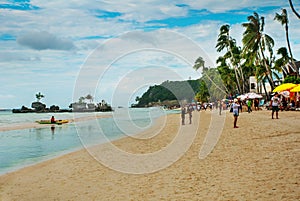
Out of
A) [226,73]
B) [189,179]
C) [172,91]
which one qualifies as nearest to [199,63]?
[226,73]

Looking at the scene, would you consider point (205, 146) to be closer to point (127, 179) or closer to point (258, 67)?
point (127, 179)

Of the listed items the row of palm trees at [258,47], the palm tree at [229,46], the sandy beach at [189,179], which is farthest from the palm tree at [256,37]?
the sandy beach at [189,179]

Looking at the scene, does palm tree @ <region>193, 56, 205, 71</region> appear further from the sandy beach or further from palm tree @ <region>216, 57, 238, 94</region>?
the sandy beach

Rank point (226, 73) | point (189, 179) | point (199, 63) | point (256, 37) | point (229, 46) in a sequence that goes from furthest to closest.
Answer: point (199, 63) < point (226, 73) < point (229, 46) < point (256, 37) < point (189, 179)

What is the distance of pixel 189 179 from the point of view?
9.30 metres

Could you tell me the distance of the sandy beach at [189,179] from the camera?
782 cm

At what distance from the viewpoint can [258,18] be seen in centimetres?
4325

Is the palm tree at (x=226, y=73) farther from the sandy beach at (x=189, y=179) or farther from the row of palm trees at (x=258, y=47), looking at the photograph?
the sandy beach at (x=189, y=179)

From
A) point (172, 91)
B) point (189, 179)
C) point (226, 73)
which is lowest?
point (189, 179)

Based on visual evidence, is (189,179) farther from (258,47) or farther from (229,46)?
(229,46)

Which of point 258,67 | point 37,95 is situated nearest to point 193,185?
point 258,67

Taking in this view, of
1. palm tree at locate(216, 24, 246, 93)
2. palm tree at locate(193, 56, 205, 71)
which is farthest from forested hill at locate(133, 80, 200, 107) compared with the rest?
palm tree at locate(193, 56, 205, 71)

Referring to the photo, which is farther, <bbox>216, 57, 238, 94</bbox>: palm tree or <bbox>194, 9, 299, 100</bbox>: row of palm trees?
<bbox>216, 57, 238, 94</bbox>: palm tree

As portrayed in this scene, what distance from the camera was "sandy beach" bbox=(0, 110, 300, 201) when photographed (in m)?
7.82
